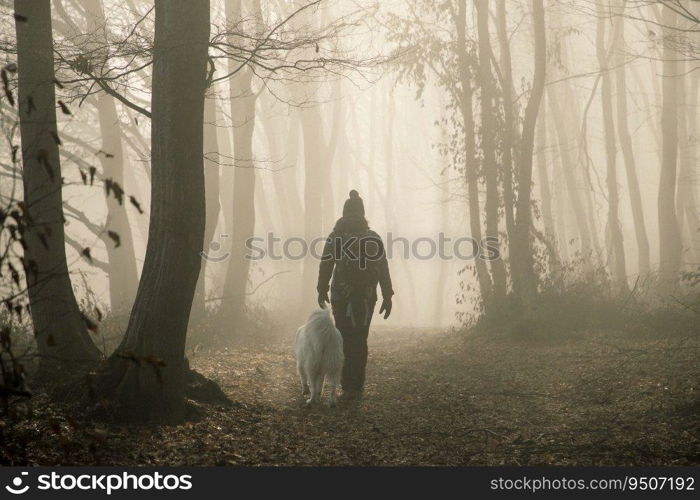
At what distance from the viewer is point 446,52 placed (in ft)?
52.3

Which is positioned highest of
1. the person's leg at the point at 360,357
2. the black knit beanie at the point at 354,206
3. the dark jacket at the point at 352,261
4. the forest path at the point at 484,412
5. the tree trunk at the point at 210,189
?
the tree trunk at the point at 210,189

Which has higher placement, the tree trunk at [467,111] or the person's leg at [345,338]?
the tree trunk at [467,111]

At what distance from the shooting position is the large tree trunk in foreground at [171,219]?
636 cm

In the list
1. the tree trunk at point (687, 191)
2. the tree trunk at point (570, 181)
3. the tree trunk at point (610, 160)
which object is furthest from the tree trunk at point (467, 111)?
the tree trunk at point (687, 191)

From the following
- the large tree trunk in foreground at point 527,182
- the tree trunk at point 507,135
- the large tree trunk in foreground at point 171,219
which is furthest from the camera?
the tree trunk at point 507,135

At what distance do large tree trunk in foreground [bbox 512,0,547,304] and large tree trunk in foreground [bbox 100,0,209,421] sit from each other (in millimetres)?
8235

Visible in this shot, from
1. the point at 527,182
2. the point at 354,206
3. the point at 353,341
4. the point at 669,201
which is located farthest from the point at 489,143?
the point at 353,341

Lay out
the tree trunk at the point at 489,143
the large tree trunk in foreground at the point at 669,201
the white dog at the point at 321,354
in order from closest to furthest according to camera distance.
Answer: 1. the white dog at the point at 321,354
2. the tree trunk at the point at 489,143
3. the large tree trunk in foreground at the point at 669,201

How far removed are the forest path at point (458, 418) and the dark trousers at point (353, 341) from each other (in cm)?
38

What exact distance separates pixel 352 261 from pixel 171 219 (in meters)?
2.95

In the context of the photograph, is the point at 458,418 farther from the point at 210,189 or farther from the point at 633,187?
the point at 633,187

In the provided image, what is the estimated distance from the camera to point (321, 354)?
7965 millimetres

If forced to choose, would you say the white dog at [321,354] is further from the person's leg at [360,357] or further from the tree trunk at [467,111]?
the tree trunk at [467,111]

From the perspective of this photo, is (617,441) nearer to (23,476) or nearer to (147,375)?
(147,375)
